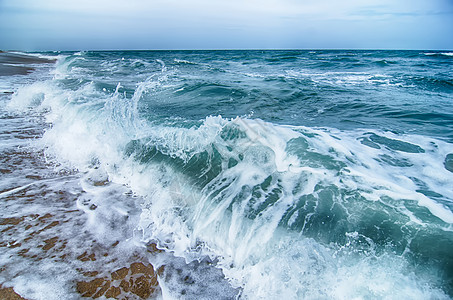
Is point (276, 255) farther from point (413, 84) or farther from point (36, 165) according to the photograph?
point (413, 84)

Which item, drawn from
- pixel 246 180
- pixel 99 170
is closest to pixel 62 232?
pixel 99 170

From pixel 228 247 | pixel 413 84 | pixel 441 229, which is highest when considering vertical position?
pixel 413 84

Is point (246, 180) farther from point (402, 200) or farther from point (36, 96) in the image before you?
point (36, 96)

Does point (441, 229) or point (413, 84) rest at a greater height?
point (413, 84)

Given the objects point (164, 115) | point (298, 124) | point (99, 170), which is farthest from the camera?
point (164, 115)

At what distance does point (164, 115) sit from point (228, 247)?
15.2 feet

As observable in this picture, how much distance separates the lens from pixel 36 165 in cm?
382

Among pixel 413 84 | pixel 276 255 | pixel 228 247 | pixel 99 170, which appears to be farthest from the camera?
pixel 413 84

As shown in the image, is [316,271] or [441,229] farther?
[441,229]

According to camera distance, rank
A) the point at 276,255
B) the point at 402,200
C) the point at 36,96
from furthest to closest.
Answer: the point at 36,96 < the point at 402,200 < the point at 276,255

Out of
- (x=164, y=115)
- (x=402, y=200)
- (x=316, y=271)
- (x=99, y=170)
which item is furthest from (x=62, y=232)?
(x=164, y=115)

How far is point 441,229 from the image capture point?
6.97 feet

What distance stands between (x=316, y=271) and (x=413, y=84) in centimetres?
1199

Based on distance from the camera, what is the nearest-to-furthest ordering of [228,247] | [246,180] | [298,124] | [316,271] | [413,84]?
[316,271] → [228,247] → [246,180] → [298,124] → [413,84]
